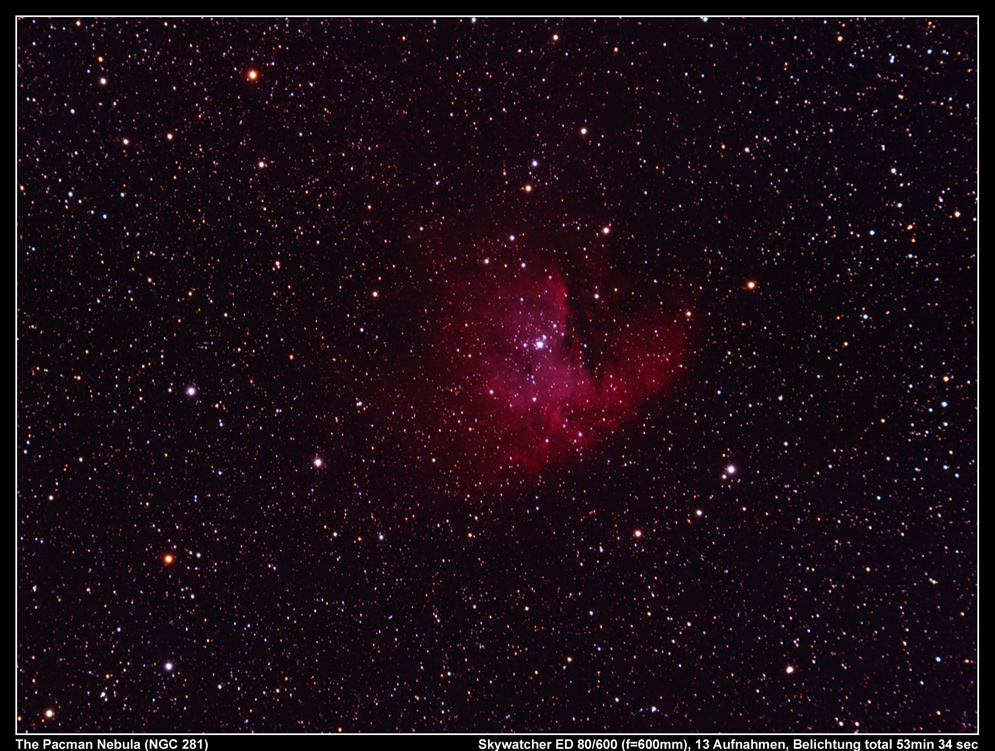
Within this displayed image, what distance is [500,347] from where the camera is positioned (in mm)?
466

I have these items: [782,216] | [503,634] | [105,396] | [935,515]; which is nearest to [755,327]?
[782,216]

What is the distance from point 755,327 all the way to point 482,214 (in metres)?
0.27

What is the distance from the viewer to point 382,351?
0.47 metres

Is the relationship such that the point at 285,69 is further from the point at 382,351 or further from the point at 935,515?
the point at 935,515

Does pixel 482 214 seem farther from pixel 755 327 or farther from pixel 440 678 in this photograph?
pixel 440 678

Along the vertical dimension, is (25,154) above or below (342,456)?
above

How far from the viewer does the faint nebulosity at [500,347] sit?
0.46m

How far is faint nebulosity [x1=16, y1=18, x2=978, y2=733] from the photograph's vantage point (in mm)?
459

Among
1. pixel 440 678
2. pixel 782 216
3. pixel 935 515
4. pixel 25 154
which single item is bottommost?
pixel 440 678

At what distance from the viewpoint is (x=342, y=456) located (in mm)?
472

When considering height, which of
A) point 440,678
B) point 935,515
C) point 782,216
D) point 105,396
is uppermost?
point 782,216

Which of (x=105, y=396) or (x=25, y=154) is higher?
(x=25, y=154)

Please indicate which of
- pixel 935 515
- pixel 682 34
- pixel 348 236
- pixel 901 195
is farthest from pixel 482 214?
pixel 935 515

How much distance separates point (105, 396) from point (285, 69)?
0.34 m
